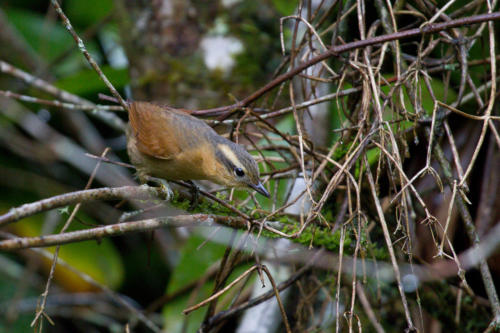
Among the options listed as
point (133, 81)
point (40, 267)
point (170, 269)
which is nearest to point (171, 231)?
point (170, 269)

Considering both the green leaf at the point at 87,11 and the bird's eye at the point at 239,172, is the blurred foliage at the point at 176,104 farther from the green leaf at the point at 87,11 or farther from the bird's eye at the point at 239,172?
the bird's eye at the point at 239,172

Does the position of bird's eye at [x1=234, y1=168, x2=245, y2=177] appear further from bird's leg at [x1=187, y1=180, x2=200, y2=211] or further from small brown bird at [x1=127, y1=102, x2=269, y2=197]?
bird's leg at [x1=187, y1=180, x2=200, y2=211]

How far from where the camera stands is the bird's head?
2973mm

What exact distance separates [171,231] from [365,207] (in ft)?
10.9

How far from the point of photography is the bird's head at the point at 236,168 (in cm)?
297

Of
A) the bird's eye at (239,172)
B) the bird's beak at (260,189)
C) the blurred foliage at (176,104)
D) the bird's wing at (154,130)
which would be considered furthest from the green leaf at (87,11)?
the bird's beak at (260,189)

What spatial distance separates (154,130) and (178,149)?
0.28 metres

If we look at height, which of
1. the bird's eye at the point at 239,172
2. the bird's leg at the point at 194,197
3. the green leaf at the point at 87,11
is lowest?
the bird's leg at the point at 194,197

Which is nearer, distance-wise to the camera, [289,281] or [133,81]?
[289,281]

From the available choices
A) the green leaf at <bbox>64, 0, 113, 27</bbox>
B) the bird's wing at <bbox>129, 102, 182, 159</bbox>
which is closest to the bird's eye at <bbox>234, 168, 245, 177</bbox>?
the bird's wing at <bbox>129, 102, 182, 159</bbox>

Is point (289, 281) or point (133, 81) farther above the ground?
point (133, 81)

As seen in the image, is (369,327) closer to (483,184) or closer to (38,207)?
(483,184)

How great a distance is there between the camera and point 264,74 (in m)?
4.83

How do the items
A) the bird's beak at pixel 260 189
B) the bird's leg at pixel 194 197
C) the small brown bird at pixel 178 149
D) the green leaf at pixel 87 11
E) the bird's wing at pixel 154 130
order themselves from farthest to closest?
the green leaf at pixel 87 11
the bird's wing at pixel 154 130
the small brown bird at pixel 178 149
the bird's beak at pixel 260 189
the bird's leg at pixel 194 197
